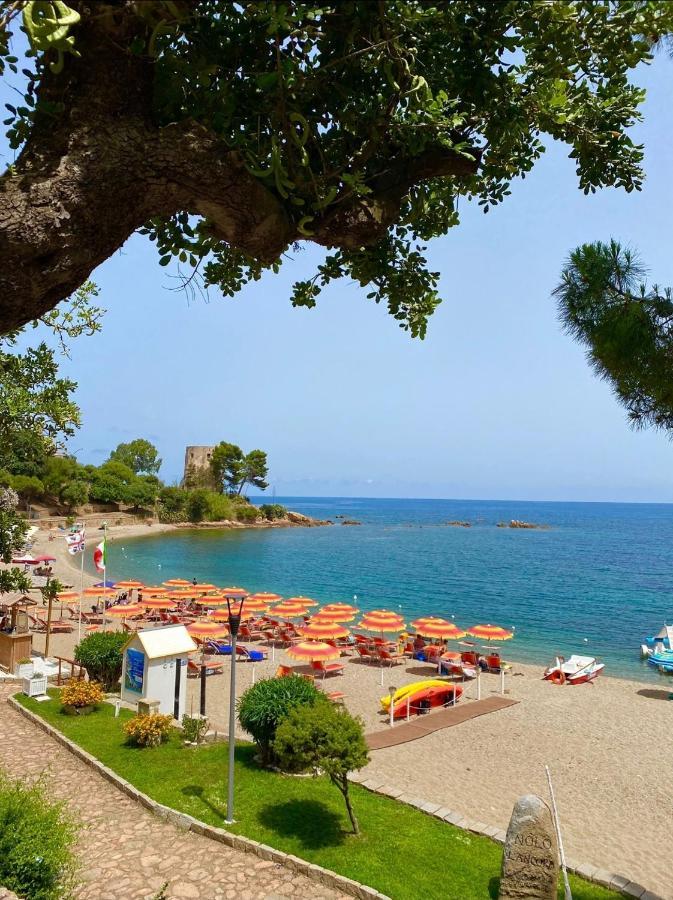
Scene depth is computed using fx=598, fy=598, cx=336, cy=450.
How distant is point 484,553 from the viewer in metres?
81.2

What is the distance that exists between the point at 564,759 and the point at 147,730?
9.66 metres

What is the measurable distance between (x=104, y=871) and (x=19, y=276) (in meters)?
7.47

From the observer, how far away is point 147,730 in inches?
448

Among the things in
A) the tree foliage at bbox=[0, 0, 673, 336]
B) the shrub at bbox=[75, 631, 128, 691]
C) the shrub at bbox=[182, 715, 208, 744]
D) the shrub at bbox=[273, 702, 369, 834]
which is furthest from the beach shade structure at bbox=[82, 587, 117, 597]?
the tree foliage at bbox=[0, 0, 673, 336]

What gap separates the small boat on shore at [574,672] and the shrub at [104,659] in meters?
15.5

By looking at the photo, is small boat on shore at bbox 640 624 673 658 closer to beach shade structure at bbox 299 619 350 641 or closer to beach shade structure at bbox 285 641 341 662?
beach shade structure at bbox 299 619 350 641

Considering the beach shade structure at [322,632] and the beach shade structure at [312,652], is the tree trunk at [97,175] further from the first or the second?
the beach shade structure at [322,632]

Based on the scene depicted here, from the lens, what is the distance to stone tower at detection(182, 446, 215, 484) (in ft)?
369

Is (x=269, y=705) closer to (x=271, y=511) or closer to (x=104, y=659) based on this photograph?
(x=104, y=659)

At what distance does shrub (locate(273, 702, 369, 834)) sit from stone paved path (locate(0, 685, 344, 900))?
1.33 metres

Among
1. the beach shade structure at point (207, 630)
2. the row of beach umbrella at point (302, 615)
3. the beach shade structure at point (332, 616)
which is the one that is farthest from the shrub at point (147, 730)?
the beach shade structure at point (332, 616)

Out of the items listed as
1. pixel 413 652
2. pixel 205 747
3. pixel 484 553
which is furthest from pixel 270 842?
pixel 484 553

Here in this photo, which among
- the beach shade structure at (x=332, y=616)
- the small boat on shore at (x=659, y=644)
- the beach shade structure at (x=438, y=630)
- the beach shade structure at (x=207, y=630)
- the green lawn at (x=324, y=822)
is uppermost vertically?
the green lawn at (x=324, y=822)

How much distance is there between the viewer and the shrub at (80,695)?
43.6 feet
